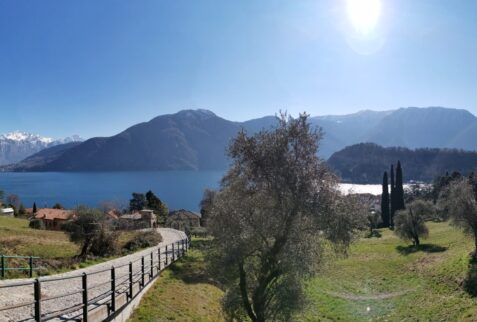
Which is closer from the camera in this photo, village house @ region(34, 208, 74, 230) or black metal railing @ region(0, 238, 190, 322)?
black metal railing @ region(0, 238, 190, 322)

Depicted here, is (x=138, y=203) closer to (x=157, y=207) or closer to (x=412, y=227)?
(x=157, y=207)

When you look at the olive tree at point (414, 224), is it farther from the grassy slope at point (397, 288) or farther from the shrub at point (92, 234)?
the shrub at point (92, 234)

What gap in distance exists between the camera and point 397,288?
28422 millimetres

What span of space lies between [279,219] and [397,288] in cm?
1844

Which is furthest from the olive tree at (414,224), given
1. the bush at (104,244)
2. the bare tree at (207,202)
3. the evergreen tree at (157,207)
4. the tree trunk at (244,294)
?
the evergreen tree at (157,207)

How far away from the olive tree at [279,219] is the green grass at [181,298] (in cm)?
211

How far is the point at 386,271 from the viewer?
113 feet

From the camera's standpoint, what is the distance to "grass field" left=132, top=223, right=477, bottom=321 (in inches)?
693

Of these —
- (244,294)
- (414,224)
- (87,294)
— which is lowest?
(414,224)

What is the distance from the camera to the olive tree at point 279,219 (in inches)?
584

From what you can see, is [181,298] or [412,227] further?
Result: [412,227]

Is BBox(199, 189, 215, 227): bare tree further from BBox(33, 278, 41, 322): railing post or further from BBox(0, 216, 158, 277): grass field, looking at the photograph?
BBox(33, 278, 41, 322): railing post

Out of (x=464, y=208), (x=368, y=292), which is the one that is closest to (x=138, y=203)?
(x=368, y=292)

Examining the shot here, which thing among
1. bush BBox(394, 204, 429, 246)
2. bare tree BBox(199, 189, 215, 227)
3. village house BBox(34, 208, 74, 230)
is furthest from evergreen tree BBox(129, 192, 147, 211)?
bush BBox(394, 204, 429, 246)
